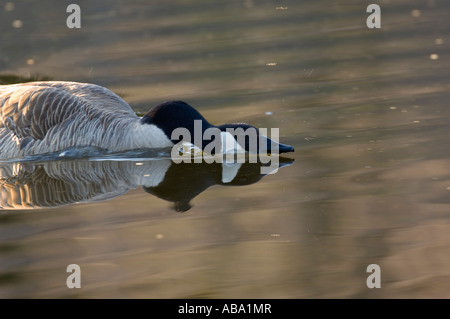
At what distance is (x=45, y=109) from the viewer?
9180 mm

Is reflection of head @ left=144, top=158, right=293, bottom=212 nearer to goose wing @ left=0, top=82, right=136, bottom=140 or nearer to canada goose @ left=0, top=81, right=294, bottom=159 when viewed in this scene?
canada goose @ left=0, top=81, right=294, bottom=159

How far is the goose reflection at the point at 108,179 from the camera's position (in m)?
7.72

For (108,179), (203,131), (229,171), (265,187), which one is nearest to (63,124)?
(108,179)

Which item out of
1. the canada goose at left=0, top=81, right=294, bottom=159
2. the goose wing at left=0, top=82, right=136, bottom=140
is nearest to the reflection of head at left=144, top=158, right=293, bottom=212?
the canada goose at left=0, top=81, right=294, bottom=159

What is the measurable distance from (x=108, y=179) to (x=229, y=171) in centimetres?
127

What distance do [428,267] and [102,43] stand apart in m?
11.5

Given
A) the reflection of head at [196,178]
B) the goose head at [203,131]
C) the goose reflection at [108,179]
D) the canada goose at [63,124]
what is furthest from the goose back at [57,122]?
the reflection of head at [196,178]

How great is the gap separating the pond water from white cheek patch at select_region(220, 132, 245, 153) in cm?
26

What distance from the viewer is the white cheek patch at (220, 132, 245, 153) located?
842cm

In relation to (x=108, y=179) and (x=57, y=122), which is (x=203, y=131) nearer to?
(x=108, y=179)

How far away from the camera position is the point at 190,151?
908 centimetres

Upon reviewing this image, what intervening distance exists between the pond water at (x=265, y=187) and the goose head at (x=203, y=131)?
24 cm

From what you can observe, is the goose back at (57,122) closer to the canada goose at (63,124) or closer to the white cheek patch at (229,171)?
the canada goose at (63,124)
